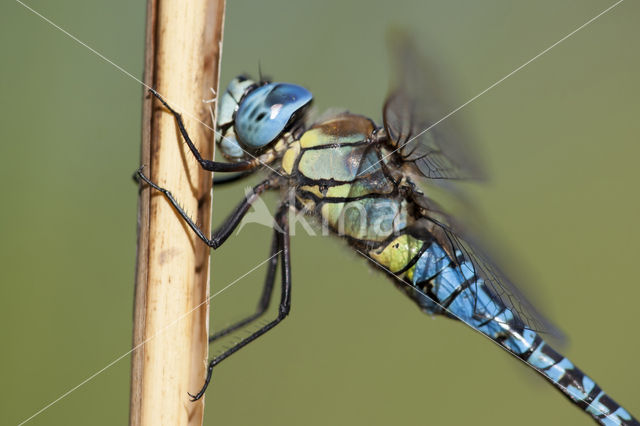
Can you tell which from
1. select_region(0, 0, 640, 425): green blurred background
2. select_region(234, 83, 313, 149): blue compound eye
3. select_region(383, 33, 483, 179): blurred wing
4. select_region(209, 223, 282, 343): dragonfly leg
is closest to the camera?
select_region(383, 33, 483, 179): blurred wing

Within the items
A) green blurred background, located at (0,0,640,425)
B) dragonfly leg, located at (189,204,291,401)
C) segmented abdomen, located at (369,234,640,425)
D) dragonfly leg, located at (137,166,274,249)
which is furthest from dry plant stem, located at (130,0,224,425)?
green blurred background, located at (0,0,640,425)

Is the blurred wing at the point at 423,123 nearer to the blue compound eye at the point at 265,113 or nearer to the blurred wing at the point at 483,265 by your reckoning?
the blurred wing at the point at 483,265

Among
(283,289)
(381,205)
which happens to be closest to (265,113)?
(381,205)

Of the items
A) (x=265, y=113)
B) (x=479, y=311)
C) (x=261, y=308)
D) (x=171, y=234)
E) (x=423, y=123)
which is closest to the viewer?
(x=171, y=234)

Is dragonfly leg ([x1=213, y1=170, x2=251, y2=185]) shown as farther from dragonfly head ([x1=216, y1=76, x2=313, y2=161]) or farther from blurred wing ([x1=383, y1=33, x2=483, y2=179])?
blurred wing ([x1=383, y1=33, x2=483, y2=179])

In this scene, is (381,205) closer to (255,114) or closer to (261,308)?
(255,114)

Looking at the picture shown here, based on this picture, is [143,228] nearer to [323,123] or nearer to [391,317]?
[323,123]
